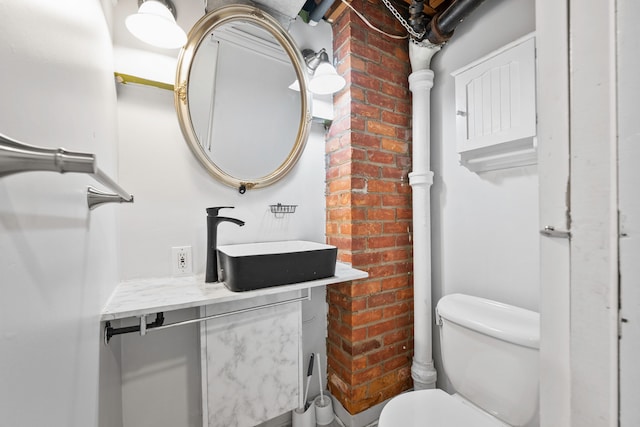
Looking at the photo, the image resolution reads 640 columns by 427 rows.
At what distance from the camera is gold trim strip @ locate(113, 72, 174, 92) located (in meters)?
0.98

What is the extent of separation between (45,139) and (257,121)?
90 cm

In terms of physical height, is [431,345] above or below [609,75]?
below

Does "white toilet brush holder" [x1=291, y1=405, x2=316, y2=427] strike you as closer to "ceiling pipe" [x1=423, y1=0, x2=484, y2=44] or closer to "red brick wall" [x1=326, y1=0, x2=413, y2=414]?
"red brick wall" [x1=326, y1=0, x2=413, y2=414]

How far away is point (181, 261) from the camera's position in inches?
43.4

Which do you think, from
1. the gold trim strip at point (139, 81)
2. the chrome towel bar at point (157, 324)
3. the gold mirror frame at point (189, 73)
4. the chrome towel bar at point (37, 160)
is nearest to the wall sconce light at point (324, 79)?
the gold mirror frame at point (189, 73)

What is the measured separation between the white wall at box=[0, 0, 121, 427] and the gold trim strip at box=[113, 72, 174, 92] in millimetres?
273

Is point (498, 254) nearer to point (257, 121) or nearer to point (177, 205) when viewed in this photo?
point (257, 121)

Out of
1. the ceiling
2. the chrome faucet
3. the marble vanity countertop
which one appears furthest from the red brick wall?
the chrome faucet

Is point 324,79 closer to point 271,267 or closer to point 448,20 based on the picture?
point 448,20

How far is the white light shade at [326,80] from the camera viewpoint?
3.84ft

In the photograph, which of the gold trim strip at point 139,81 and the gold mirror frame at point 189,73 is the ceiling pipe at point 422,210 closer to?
the gold mirror frame at point 189,73

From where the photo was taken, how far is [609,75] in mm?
325

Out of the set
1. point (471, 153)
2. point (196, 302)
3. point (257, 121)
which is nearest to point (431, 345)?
point (471, 153)

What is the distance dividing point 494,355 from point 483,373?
0.10 m
